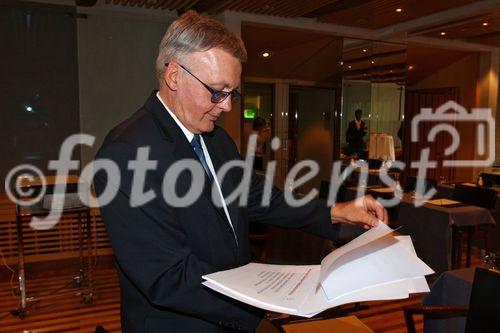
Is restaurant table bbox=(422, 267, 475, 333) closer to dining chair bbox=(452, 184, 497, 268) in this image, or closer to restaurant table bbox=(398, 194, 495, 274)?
restaurant table bbox=(398, 194, 495, 274)

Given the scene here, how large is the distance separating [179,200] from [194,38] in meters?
0.39

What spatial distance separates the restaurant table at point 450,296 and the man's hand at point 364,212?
4.07ft

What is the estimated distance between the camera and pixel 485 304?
5.47 feet

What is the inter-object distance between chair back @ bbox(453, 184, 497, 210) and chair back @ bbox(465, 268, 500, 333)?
367 cm

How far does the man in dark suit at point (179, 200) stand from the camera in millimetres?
891

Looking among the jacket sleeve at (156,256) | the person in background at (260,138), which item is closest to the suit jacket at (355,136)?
the person in background at (260,138)

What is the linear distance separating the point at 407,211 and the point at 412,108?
659 centimetres

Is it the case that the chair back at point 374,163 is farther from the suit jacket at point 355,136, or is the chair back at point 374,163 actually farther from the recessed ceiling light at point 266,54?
the recessed ceiling light at point 266,54

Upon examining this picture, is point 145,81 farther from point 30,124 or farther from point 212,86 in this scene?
point 212,86

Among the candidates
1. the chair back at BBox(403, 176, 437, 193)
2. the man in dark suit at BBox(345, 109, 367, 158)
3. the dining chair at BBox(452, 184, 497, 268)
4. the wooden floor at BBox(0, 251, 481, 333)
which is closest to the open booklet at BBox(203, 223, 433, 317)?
the wooden floor at BBox(0, 251, 481, 333)

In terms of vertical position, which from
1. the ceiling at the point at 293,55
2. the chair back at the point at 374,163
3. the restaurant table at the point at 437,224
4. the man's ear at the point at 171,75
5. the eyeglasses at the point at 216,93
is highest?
the ceiling at the point at 293,55

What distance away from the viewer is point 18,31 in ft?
17.4

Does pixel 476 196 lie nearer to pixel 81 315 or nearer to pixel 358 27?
pixel 358 27

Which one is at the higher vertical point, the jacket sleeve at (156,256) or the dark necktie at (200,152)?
the dark necktie at (200,152)
